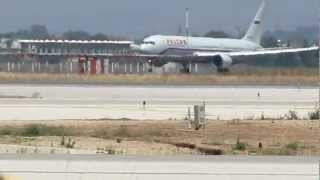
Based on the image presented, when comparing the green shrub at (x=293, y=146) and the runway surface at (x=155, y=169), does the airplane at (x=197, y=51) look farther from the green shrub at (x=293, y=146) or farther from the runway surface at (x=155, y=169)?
the runway surface at (x=155, y=169)

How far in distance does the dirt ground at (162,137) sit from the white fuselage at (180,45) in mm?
69394

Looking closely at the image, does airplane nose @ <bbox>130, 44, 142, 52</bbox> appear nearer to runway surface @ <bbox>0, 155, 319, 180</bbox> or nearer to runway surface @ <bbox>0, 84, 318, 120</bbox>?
runway surface @ <bbox>0, 84, 318, 120</bbox>

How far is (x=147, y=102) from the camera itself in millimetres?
42594

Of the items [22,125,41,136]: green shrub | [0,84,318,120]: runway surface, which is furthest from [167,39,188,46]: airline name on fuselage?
[22,125,41,136]: green shrub

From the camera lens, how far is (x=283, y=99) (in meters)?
47.4

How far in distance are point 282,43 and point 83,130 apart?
116 metres

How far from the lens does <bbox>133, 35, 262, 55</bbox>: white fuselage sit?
99.9 metres

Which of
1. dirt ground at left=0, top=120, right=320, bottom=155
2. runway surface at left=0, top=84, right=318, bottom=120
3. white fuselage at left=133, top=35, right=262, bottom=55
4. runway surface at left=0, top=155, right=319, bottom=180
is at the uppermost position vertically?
white fuselage at left=133, top=35, right=262, bottom=55

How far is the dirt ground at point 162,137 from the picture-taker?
20.7 metres

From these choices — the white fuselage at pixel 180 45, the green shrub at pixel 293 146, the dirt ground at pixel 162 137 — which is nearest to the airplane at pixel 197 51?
the white fuselage at pixel 180 45

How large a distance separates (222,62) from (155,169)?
82.3m

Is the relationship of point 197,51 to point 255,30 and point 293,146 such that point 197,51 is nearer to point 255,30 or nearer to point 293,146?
point 255,30

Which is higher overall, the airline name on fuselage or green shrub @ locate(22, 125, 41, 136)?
the airline name on fuselage

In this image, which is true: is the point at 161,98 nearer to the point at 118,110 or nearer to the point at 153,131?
the point at 118,110
